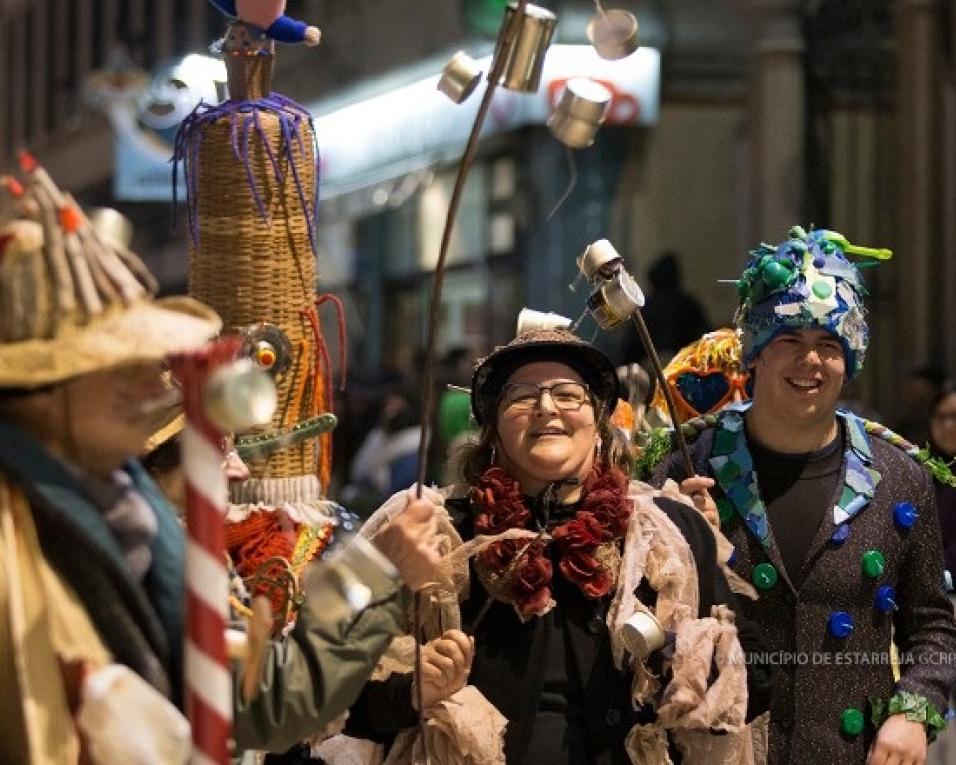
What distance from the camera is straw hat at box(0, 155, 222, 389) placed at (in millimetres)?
2980

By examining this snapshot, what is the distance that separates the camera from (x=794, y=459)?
197 inches

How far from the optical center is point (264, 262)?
483 cm

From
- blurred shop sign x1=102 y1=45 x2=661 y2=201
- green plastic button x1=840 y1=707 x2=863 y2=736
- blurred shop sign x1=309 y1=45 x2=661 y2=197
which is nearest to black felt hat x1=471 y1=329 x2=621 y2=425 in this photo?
green plastic button x1=840 y1=707 x2=863 y2=736

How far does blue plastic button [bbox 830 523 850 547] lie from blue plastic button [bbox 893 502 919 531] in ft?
0.46

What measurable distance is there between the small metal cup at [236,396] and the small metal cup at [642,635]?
1.45 meters

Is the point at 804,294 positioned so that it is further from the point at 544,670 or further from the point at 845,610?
the point at 544,670

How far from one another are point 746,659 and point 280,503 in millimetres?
1199

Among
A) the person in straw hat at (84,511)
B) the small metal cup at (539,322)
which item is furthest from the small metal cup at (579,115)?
the person in straw hat at (84,511)

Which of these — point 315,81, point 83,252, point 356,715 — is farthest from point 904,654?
point 315,81

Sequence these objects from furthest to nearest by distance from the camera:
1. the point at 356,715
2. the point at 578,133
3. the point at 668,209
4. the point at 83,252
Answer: the point at 668,209
the point at 578,133
the point at 356,715
the point at 83,252

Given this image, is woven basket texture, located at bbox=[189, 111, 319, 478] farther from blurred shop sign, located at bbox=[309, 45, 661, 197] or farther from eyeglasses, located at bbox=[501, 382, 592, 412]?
blurred shop sign, located at bbox=[309, 45, 661, 197]

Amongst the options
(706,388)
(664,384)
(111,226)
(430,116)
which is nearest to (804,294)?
(664,384)

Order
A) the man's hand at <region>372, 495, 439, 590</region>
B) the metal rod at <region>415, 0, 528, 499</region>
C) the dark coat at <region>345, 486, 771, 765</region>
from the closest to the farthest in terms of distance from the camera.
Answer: the man's hand at <region>372, 495, 439, 590</region>
the metal rod at <region>415, 0, 528, 499</region>
the dark coat at <region>345, 486, 771, 765</region>

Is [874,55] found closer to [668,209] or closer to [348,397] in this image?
[668,209]
